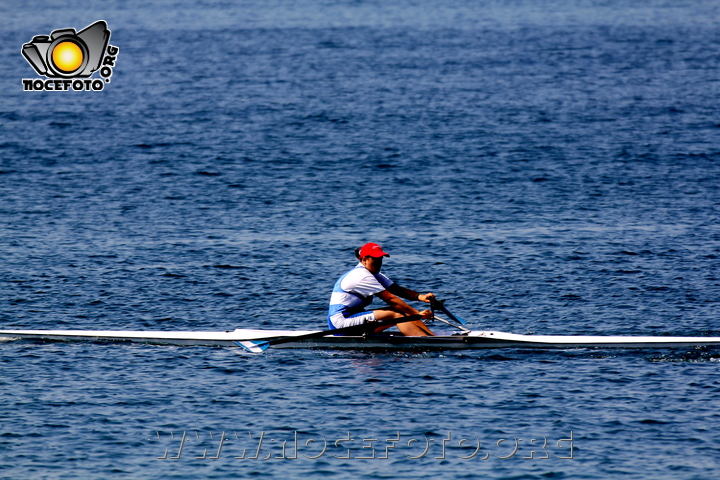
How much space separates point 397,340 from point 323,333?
1.33 metres

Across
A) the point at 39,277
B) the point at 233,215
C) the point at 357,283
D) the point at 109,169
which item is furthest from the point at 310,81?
the point at 357,283

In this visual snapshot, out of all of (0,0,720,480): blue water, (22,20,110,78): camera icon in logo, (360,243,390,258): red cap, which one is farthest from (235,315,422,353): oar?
(22,20,110,78): camera icon in logo

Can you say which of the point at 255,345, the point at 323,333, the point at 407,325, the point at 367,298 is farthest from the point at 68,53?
the point at 407,325

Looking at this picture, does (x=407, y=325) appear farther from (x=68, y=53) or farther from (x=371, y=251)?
(x=68, y=53)

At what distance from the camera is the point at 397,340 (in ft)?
56.3

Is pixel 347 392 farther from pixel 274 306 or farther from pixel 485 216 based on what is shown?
pixel 485 216

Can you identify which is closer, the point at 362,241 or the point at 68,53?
the point at 362,241

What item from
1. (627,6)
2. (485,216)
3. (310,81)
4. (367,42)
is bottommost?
(485,216)

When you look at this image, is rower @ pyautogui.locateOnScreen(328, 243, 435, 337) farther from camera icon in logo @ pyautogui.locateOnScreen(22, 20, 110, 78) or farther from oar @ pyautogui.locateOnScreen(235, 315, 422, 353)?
camera icon in logo @ pyautogui.locateOnScreen(22, 20, 110, 78)

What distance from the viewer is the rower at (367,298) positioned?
668 inches

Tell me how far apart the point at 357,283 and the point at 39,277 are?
903 cm

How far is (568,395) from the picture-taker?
1513 cm

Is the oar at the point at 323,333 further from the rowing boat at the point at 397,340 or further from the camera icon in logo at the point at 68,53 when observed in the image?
the camera icon in logo at the point at 68,53

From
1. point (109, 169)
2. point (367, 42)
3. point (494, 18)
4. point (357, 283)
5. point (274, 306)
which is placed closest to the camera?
point (357, 283)
